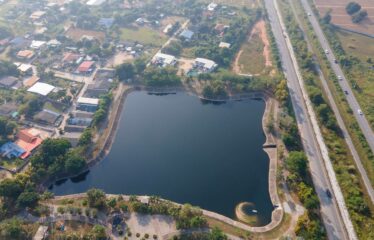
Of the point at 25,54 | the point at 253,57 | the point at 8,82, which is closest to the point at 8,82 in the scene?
the point at 8,82

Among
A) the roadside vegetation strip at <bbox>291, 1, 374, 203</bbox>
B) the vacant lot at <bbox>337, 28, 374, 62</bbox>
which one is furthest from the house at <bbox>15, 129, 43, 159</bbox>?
the vacant lot at <bbox>337, 28, 374, 62</bbox>

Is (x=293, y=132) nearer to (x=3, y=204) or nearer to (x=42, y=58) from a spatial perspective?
(x=3, y=204)

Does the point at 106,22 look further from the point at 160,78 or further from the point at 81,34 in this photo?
the point at 160,78

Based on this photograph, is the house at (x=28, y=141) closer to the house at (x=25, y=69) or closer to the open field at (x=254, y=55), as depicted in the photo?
the house at (x=25, y=69)

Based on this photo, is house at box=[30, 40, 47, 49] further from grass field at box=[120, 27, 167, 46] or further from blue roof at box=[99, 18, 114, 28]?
grass field at box=[120, 27, 167, 46]

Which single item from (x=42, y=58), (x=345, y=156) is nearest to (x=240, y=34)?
(x=345, y=156)
